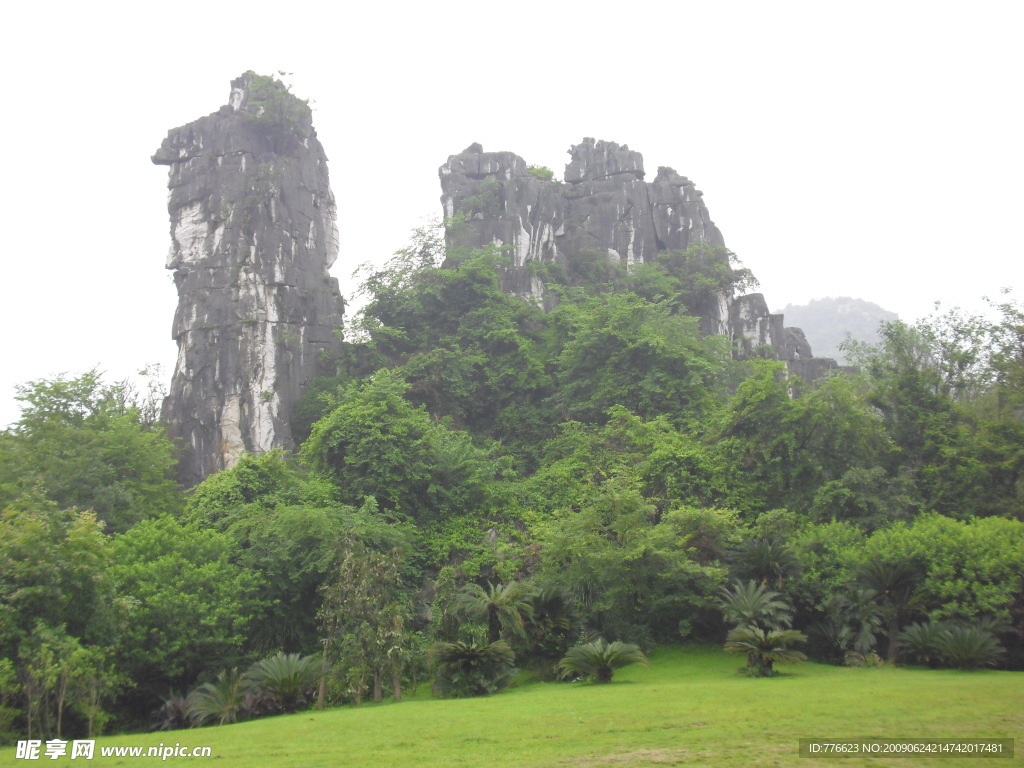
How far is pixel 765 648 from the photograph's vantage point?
1611 cm

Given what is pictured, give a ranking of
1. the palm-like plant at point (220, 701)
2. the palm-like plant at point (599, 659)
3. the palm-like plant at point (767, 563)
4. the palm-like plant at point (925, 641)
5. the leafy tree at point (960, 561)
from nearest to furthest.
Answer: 1. the palm-like plant at point (220, 701)
2. the palm-like plant at point (925, 641)
3. the leafy tree at point (960, 561)
4. the palm-like plant at point (599, 659)
5. the palm-like plant at point (767, 563)

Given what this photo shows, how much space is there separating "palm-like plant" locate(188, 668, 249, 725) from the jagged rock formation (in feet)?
86.4

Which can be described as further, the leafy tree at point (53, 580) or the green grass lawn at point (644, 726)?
the leafy tree at point (53, 580)

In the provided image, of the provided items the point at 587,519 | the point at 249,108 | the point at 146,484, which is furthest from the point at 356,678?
the point at 249,108

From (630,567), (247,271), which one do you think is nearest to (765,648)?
(630,567)

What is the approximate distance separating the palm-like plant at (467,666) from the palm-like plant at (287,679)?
2.53m

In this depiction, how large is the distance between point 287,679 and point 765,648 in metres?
9.82

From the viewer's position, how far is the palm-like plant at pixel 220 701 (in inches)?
598

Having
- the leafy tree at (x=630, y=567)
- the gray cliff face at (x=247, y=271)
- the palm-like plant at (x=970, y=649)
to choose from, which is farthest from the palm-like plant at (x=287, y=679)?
the gray cliff face at (x=247, y=271)

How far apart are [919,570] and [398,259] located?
26407mm

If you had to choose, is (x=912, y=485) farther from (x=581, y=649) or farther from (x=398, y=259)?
(x=398, y=259)

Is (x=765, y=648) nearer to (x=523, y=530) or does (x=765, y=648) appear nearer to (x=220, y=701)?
(x=523, y=530)

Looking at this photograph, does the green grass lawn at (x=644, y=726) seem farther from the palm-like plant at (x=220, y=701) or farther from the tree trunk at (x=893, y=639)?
the tree trunk at (x=893, y=639)

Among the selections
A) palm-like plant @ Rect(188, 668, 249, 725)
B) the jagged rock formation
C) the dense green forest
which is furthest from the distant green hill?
palm-like plant @ Rect(188, 668, 249, 725)
